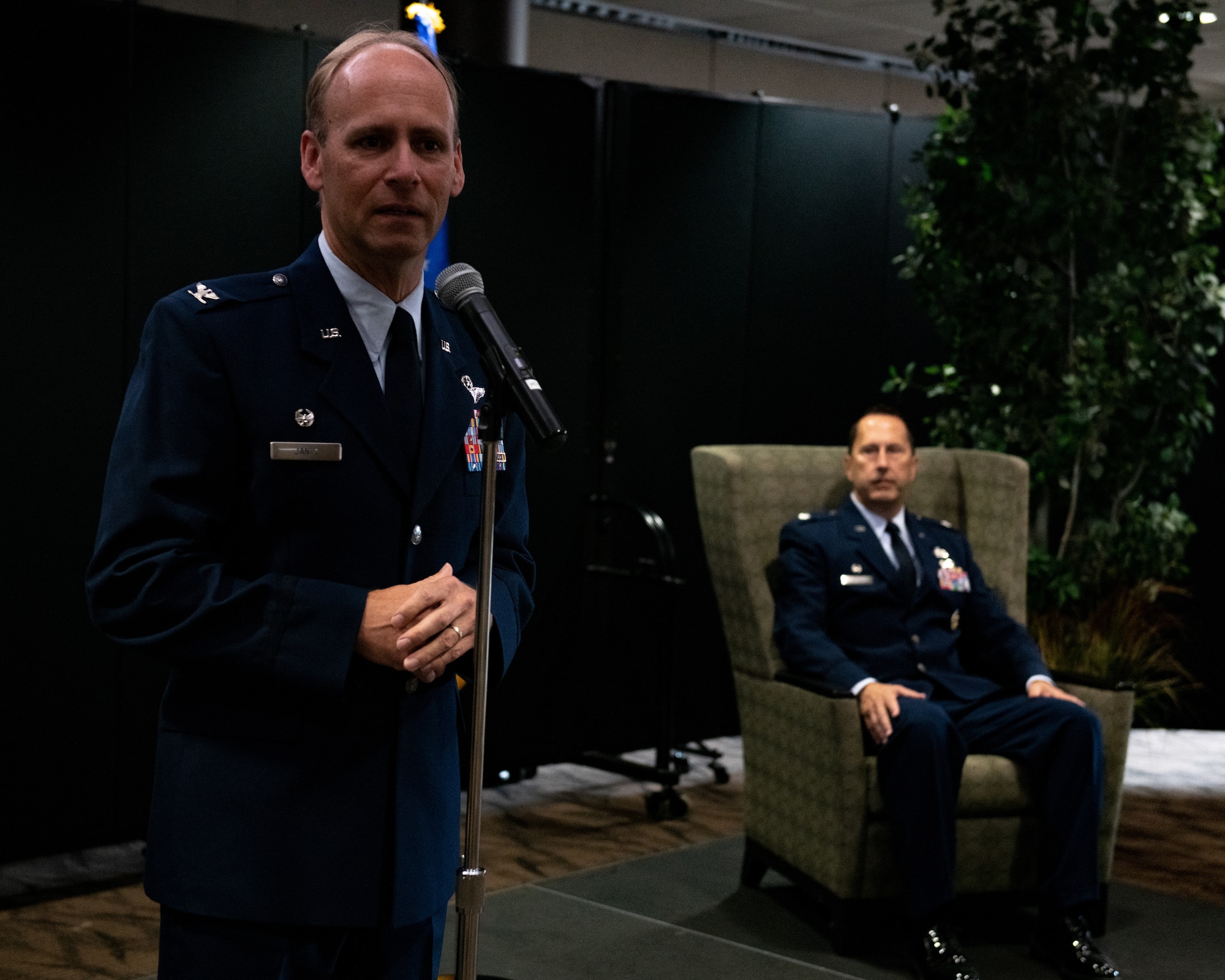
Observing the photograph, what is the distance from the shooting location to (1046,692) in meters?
3.47

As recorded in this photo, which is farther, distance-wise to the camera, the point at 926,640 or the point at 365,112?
the point at 926,640

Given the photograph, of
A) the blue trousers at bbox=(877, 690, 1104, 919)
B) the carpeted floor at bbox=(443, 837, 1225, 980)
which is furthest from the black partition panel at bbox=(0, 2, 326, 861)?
the blue trousers at bbox=(877, 690, 1104, 919)

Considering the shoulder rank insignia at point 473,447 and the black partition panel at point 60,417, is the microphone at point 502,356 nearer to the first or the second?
the shoulder rank insignia at point 473,447

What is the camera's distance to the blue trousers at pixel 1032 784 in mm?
3150

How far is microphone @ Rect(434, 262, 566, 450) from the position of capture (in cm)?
125

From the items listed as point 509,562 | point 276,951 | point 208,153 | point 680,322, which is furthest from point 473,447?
point 680,322

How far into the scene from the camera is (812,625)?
351cm

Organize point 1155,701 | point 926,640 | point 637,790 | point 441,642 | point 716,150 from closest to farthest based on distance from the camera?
1. point 441,642
2. point 926,640
3. point 637,790
4. point 716,150
5. point 1155,701

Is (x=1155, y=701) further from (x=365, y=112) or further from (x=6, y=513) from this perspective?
(x=365, y=112)

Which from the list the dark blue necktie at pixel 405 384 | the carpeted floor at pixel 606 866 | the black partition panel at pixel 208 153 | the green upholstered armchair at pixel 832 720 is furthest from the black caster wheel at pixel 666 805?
the dark blue necktie at pixel 405 384

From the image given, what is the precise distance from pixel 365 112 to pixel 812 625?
2.41 metres

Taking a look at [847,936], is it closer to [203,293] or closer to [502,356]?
[502,356]

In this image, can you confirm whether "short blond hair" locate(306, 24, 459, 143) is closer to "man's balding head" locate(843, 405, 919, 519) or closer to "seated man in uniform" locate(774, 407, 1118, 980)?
"seated man in uniform" locate(774, 407, 1118, 980)

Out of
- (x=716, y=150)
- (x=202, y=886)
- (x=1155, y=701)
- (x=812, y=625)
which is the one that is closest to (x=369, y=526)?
(x=202, y=886)
